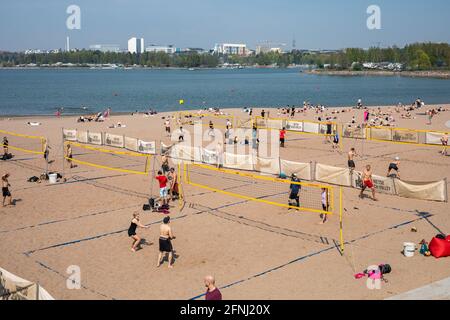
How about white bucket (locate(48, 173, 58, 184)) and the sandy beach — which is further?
white bucket (locate(48, 173, 58, 184))

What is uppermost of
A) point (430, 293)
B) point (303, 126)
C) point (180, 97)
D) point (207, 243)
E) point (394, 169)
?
point (180, 97)

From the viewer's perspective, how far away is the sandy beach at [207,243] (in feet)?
35.9

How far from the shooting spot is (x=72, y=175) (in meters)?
22.7

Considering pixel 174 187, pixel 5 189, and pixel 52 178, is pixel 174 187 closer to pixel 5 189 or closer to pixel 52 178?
pixel 5 189

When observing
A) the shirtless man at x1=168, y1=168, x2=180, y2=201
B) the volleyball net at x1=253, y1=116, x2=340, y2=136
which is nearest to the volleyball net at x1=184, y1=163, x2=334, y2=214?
the shirtless man at x1=168, y1=168, x2=180, y2=201

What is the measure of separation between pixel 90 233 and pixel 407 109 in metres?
49.4

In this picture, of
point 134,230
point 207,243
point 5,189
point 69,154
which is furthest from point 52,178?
point 207,243

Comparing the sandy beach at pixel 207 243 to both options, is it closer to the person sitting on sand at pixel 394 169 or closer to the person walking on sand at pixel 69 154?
the person sitting on sand at pixel 394 169

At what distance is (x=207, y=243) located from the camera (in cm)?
1377

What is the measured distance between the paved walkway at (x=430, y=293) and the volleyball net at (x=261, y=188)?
5655 mm

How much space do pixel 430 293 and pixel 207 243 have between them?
235 inches

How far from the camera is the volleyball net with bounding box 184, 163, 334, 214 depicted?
55.5 feet

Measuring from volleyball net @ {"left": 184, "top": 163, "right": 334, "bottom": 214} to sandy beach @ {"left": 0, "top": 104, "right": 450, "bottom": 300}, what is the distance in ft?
1.95

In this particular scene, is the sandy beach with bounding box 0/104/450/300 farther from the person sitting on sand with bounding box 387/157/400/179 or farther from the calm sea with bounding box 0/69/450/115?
the calm sea with bounding box 0/69/450/115
